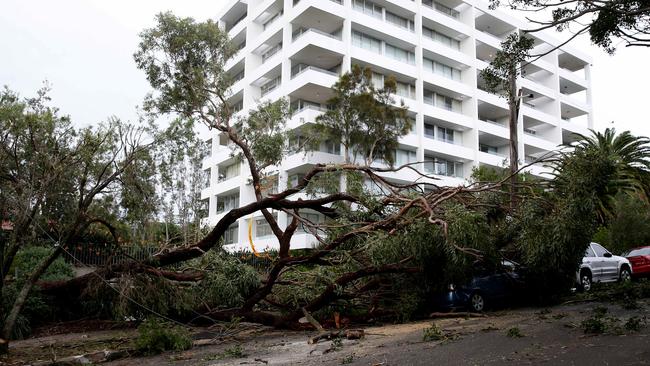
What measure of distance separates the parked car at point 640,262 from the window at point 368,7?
25.5 m

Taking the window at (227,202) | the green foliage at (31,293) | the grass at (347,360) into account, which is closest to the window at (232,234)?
the window at (227,202)

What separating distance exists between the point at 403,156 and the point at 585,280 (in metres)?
23.7

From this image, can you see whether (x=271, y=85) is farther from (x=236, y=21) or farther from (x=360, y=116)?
(x=360, y=116)

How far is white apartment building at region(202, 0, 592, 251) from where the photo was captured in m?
36.4

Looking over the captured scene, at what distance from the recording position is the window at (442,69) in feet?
142

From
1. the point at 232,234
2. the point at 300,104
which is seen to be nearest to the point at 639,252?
the point at 300,104

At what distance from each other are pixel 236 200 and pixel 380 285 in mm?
30649

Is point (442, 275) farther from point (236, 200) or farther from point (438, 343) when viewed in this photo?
point (236, 200)

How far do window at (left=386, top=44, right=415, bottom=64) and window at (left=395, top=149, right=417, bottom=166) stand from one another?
6.82 meters

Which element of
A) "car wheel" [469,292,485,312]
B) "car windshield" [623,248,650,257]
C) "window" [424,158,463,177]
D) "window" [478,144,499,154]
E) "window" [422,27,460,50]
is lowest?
"car wheel" [469,292,485,312]

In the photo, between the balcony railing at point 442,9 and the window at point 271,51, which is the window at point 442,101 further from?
the window at point 271,51

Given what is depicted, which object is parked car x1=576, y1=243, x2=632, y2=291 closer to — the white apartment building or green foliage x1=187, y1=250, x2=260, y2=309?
green foliage x1=187, y1=250, x2=260, y2=309

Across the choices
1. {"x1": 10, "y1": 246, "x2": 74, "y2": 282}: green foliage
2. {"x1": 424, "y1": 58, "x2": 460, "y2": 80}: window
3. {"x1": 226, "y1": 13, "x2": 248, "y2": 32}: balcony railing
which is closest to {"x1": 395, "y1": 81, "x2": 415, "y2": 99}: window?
{"x1": 424, "y1": 58, "x2": 460, "y2": 80}: window

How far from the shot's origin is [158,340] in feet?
37.4
